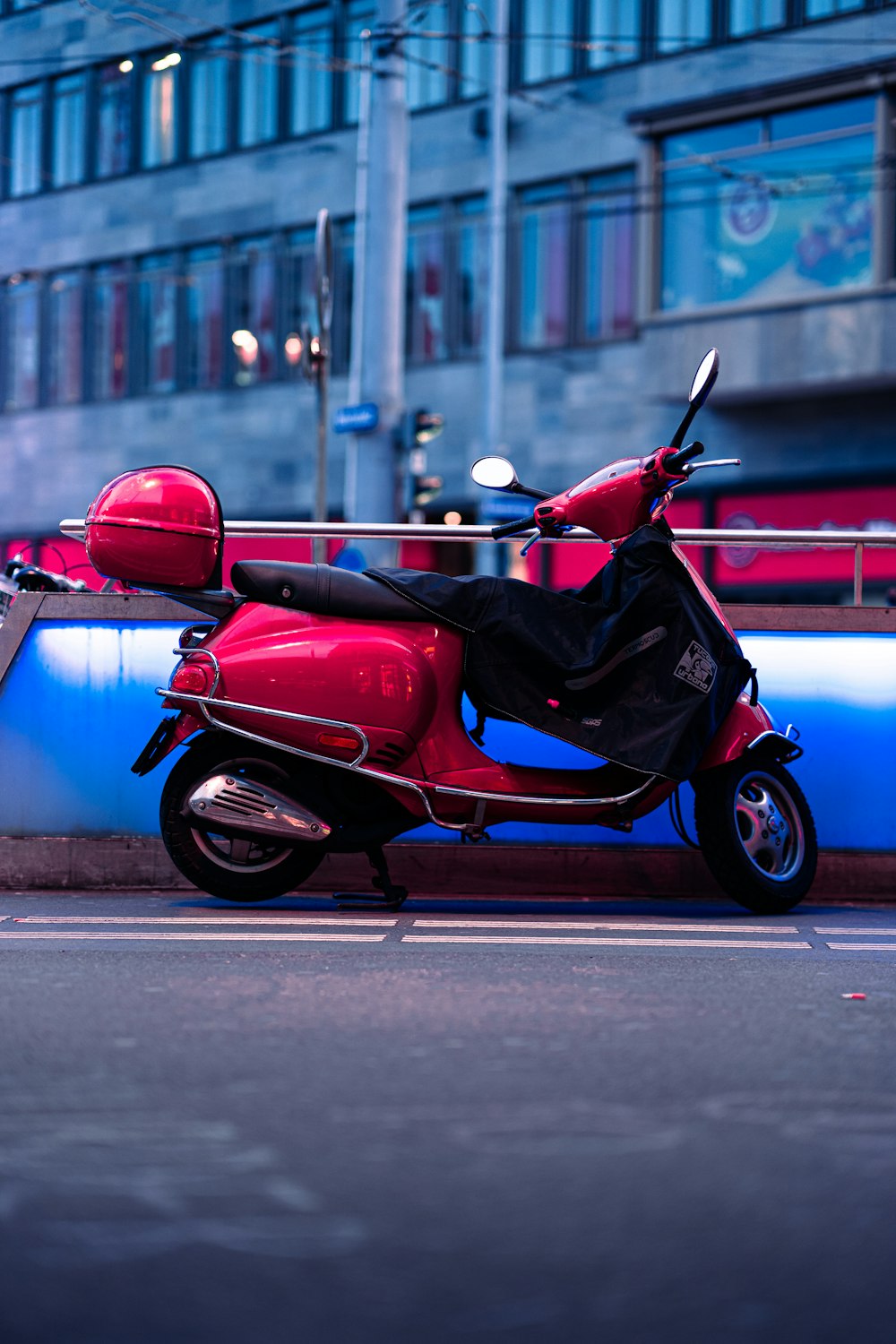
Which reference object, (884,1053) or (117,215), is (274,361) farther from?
(884,1053)

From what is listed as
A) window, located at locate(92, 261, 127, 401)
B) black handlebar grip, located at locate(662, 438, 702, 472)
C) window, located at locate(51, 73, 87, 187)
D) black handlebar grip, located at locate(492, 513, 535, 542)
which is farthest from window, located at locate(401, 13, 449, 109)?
black handlebar grip, located at locate(662, 438, 702, 472)

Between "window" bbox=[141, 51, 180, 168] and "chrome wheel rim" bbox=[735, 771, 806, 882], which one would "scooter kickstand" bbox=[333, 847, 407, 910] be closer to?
"chrome wheel rim" bbox=[735, 771, 806, 882]

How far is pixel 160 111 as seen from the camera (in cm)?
3050

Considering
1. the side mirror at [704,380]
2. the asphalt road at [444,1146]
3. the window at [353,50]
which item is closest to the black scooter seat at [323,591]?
the side mirror at [704,380]

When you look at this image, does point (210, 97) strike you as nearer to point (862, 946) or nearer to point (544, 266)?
point (544, 266)

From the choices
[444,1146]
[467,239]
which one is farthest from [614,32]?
[444,1146]

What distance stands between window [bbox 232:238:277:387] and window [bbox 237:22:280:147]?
1.59m

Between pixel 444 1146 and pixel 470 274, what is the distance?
23.8 m

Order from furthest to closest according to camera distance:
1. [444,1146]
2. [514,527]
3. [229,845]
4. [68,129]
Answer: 1. [68,129]
2. [514,527]
3. [229,845]
4. [444,1146]

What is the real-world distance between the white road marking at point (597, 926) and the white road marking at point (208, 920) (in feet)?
0.59

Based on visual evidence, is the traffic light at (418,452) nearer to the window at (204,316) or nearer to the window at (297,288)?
the window at (297,288)

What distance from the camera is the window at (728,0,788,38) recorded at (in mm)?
22594

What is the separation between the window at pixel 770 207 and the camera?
830 inches

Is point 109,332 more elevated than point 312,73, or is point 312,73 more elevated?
point 312,73
